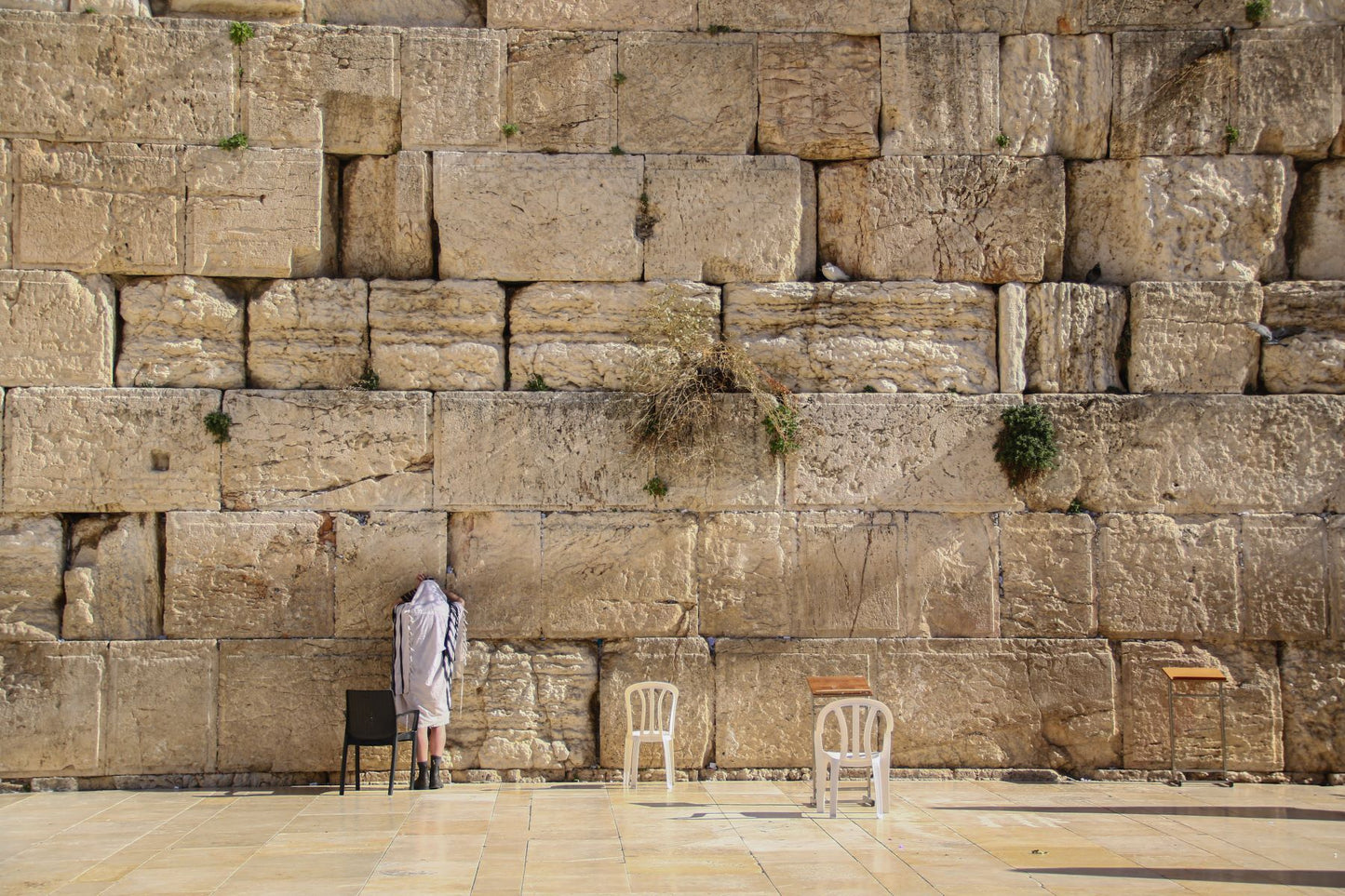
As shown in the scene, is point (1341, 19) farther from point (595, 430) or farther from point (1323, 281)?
point (595, 430)

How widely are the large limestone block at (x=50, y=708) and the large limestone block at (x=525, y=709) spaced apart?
225 cm

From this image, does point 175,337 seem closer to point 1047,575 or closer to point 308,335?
point 308,335

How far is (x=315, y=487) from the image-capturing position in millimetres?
7699

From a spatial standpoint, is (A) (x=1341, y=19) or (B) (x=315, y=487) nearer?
(B) (x=315, y=487)

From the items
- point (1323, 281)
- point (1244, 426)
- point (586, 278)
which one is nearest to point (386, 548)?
point (586, 278)

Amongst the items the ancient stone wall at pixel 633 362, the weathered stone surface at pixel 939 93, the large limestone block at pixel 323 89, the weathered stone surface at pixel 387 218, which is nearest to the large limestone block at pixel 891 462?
the ancient stone wall at pixel 633 362

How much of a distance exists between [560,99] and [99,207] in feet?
10.3

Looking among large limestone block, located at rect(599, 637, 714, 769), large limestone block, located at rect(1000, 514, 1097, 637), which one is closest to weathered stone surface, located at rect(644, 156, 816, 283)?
large limestone block, located at rect(1000, 514, 1097, 637)

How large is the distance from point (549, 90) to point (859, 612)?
411 centimetres

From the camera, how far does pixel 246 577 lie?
7609 mm

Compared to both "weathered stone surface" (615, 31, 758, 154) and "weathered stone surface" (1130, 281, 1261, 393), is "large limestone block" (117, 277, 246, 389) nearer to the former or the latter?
"weathered stone surface" (615, 31, 758, 154)

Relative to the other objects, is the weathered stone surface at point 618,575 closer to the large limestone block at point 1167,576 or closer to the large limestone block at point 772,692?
the large limestone block at point 772,692

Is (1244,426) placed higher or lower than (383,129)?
lower

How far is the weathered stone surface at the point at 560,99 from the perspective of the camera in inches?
316
